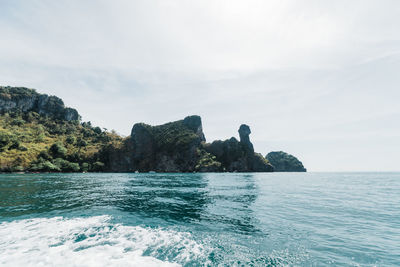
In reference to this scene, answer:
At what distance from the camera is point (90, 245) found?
32.0 ft

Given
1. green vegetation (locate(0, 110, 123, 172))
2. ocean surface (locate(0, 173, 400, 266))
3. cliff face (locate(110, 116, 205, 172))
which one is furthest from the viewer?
cliff face (locate(110, 116, 205, 172))

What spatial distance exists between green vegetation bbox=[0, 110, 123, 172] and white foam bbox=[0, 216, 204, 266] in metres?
134

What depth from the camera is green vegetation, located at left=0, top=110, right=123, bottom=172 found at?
370 feet

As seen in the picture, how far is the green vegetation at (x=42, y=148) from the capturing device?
11269cm

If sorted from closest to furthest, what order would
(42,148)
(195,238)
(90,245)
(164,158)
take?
(90,245) < (195,238) < (42,148) < (164,158)

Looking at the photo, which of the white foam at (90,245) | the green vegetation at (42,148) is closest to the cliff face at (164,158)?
the green vegetation at (42,148)

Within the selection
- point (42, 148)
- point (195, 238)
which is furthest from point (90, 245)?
point (42, 148)

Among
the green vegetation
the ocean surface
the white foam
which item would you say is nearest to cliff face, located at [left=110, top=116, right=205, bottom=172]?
the green vegetation

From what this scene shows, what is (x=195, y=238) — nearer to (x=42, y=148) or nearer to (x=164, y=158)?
(x=42, y=148)

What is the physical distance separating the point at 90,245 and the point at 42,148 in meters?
174

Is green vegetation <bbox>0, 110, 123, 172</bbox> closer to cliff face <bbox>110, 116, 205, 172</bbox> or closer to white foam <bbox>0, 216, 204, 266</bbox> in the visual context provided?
cliff face <bbox>110, 116, 205, 172</bbox>

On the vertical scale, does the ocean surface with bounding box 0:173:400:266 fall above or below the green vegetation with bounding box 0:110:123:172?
below

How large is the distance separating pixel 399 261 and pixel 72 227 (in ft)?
63.0

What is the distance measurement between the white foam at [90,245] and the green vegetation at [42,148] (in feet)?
439
